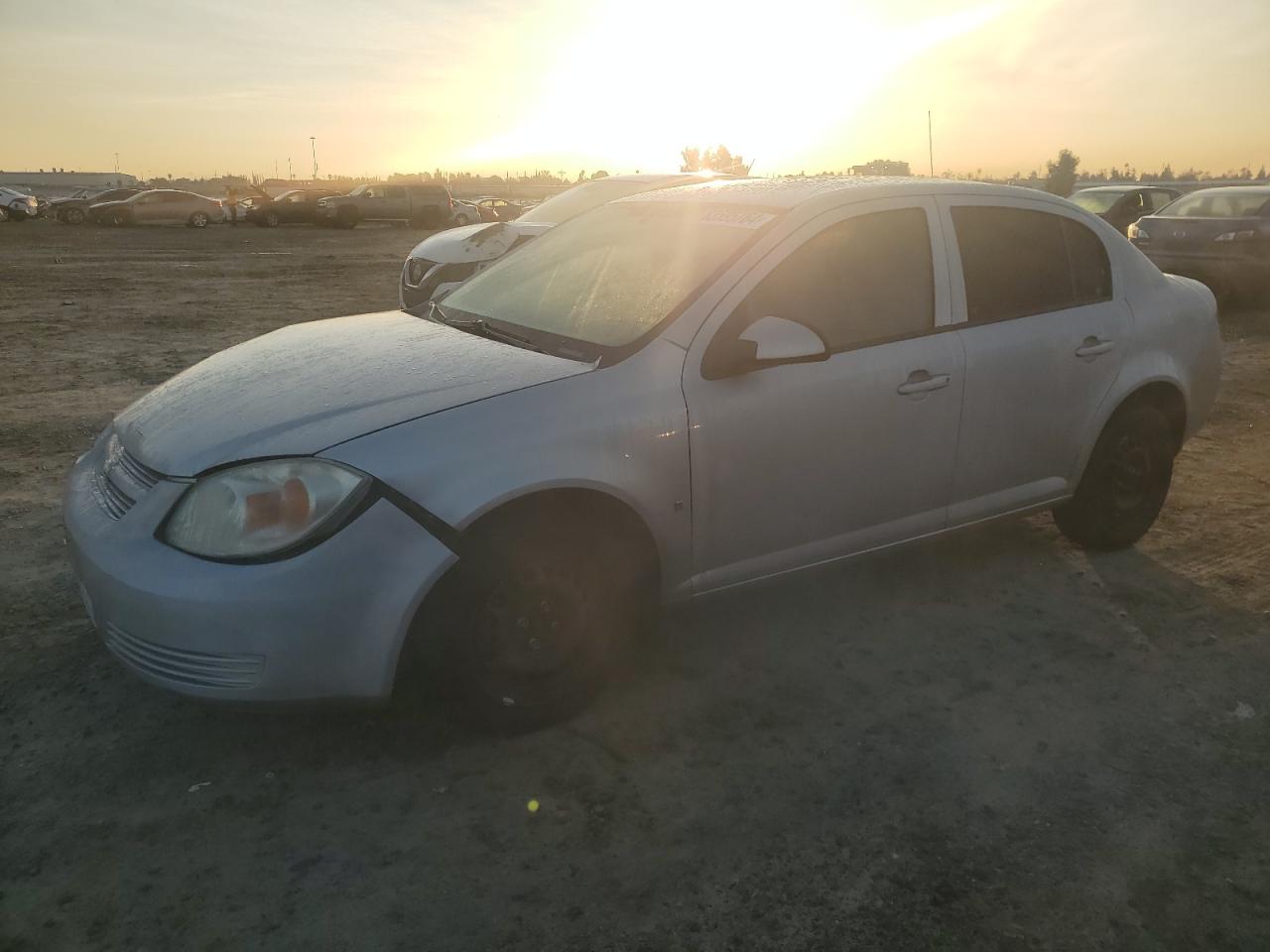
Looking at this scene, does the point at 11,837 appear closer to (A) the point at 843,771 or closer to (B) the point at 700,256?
(A) the point at 843,771

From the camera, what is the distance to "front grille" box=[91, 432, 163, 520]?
2.89 metres

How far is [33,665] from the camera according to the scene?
3455mm

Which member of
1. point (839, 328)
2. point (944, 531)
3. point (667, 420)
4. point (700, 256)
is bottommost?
point (944, 531)

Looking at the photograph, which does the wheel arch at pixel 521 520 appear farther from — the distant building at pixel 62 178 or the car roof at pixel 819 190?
the distant building at pixel 62 178

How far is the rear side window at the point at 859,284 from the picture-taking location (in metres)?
3.44

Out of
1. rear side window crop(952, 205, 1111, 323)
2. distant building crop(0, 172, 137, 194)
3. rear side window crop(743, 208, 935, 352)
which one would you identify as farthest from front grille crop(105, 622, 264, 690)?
distant building crop(0, 172, 137, 194)

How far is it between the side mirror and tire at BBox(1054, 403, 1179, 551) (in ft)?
6.07

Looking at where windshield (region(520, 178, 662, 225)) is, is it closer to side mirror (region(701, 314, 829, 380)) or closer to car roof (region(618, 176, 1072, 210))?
car roof (region(618, 176, 1072, 210))

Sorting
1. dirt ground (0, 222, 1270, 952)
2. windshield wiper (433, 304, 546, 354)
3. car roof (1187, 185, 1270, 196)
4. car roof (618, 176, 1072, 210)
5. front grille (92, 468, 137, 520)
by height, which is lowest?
dirt ground (0, 222, 1270, 952)

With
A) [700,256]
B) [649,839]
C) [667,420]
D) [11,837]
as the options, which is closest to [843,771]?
[649,839]

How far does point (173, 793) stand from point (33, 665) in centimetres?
105

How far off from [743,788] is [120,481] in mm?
2073

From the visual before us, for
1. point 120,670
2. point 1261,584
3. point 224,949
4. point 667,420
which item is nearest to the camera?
point 224,949

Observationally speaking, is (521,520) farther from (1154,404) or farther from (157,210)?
(157,210)
